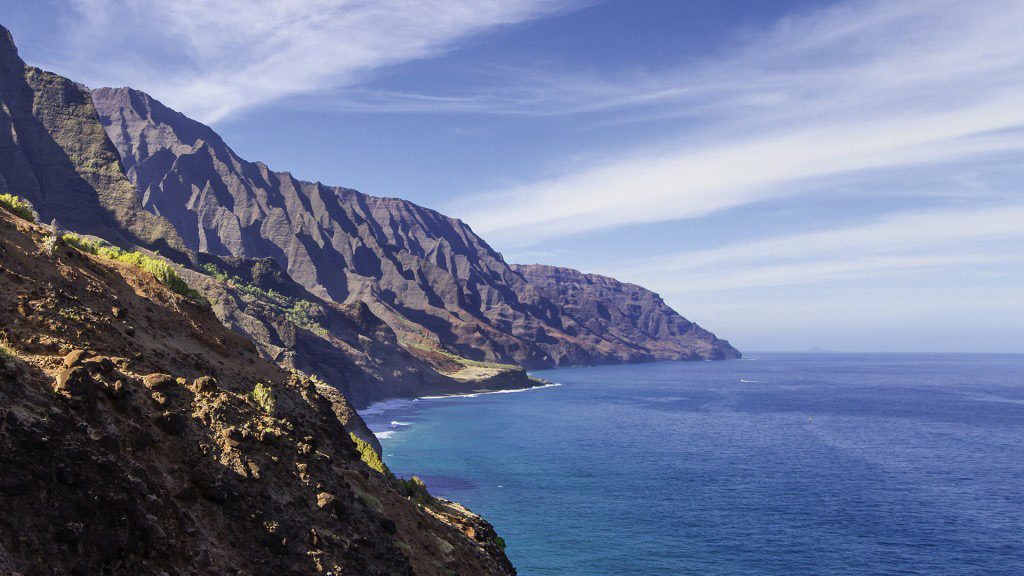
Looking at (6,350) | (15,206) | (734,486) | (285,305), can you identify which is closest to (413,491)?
(6,350)

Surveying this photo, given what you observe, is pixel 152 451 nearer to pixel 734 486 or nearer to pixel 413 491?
pixel 413 491

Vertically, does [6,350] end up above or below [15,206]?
below

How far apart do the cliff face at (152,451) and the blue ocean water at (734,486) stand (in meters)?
40.5

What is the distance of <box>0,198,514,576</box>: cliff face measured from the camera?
9922 mm

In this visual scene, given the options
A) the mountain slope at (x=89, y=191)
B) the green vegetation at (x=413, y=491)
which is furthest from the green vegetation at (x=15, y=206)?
the mountain slope at (x=89, y=191)

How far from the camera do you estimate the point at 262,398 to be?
16.8m

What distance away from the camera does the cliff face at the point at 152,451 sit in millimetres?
9922

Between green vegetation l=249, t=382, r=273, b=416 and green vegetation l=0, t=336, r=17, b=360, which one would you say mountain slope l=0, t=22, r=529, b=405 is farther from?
green vegetation l=0, t=336, r=17, b=360

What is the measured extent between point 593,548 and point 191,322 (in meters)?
48.7

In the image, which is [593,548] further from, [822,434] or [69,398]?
[822,434]

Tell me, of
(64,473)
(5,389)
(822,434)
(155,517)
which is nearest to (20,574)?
(64,473)

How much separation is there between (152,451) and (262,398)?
15.1 feet

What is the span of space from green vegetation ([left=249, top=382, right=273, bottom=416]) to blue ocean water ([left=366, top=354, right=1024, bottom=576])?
40.8m

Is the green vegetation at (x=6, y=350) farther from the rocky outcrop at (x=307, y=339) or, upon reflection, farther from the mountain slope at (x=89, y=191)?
the mountain slope at (x=89, y=191)
